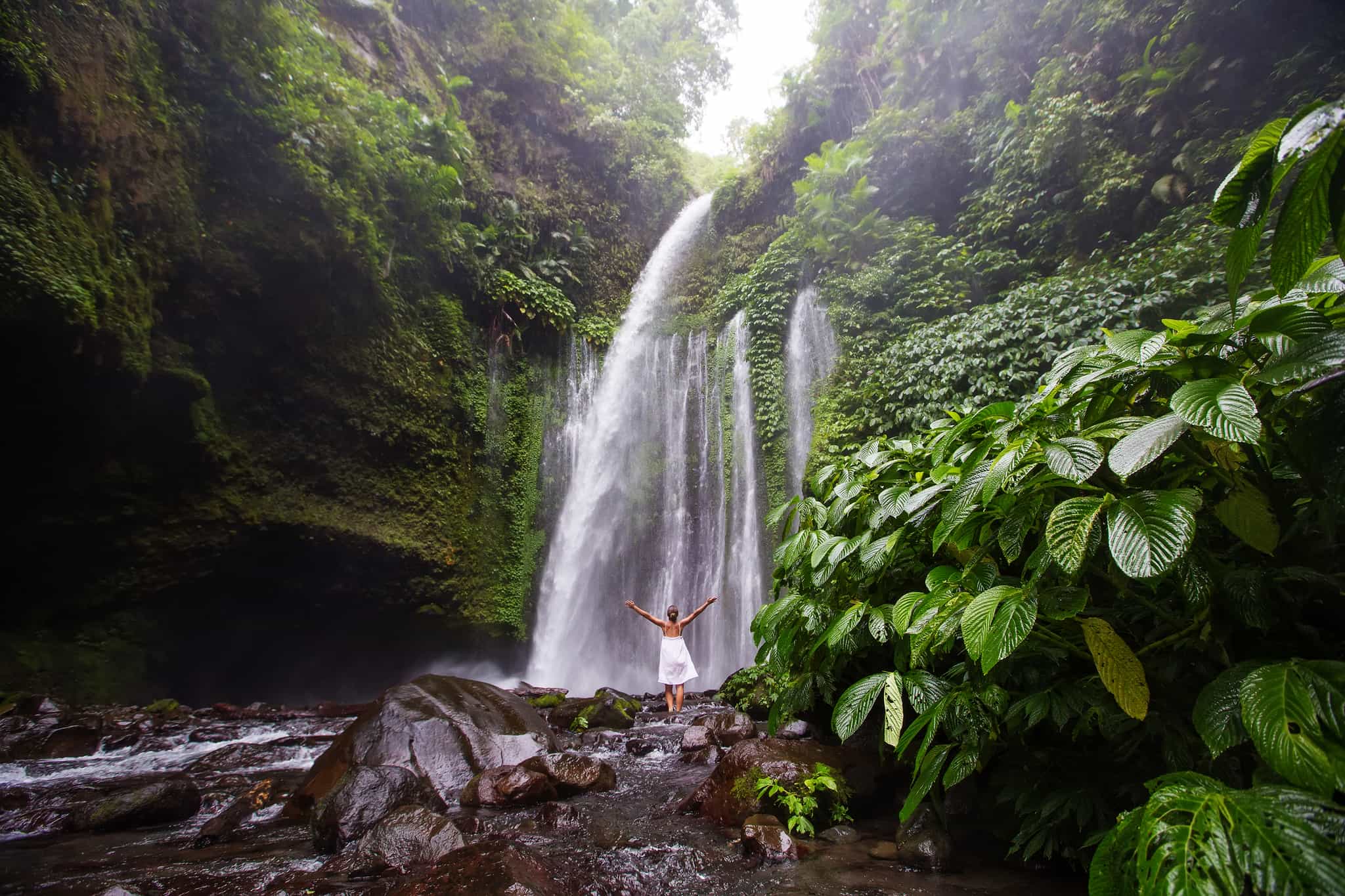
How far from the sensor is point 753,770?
2922mm

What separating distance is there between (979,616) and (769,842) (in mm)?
1663

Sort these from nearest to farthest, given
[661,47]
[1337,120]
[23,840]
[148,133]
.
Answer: [1337,120], [23,840], [148,133], [661,47]

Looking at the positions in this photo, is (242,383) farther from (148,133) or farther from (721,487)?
(721,487)

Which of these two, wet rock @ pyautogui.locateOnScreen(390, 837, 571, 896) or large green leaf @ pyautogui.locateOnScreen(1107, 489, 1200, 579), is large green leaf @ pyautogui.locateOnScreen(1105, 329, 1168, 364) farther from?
wet rock @ pyautogui.locateOnScreen(390, 837, 571, 896)

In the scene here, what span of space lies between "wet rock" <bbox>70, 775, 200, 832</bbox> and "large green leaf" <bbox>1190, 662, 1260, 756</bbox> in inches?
192

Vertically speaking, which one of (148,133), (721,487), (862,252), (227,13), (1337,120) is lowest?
(1337,120)

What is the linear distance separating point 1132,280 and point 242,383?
439 inches

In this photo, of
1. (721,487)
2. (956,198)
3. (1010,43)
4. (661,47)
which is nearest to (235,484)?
(721,487)

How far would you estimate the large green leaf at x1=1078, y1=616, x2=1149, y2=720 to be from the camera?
4.36 ft

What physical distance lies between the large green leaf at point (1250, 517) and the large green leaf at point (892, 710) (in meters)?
0.98

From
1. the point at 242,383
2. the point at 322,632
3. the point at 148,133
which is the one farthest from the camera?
the point at 322,632

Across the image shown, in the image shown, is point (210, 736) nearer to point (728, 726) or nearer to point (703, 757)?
point (703, 757)

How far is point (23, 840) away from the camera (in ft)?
9.91

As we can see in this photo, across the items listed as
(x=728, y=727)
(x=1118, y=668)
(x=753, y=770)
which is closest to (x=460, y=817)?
(x=753, y=770)
